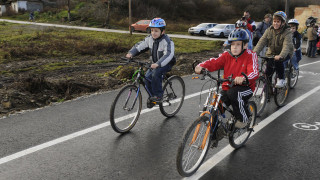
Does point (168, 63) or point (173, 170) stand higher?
point (168, 63)

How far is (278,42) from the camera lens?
22.2 ft

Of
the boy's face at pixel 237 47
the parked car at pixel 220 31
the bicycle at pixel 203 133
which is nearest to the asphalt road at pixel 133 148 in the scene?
the bicycle at pixel 203 133

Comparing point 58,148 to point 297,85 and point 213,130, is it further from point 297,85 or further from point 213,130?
point 297,85

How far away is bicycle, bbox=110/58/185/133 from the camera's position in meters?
5.13

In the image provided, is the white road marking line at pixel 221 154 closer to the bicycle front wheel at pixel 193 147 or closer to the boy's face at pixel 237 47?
the bicycle front wheel at pixel 193 147

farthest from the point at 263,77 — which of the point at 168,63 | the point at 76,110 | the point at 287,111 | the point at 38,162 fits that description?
the point at 38,162

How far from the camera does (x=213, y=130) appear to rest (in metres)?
4.04

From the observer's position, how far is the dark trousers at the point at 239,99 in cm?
413

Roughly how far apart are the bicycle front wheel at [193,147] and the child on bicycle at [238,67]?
1.98 ft

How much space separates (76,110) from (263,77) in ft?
13.2

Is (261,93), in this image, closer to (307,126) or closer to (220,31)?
(307,126)

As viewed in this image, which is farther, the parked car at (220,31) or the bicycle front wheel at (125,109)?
the parked car at (220,31)

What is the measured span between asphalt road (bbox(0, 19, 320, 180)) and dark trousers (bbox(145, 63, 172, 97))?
63 cm

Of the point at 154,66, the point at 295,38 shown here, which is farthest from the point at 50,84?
the point at 295,38
